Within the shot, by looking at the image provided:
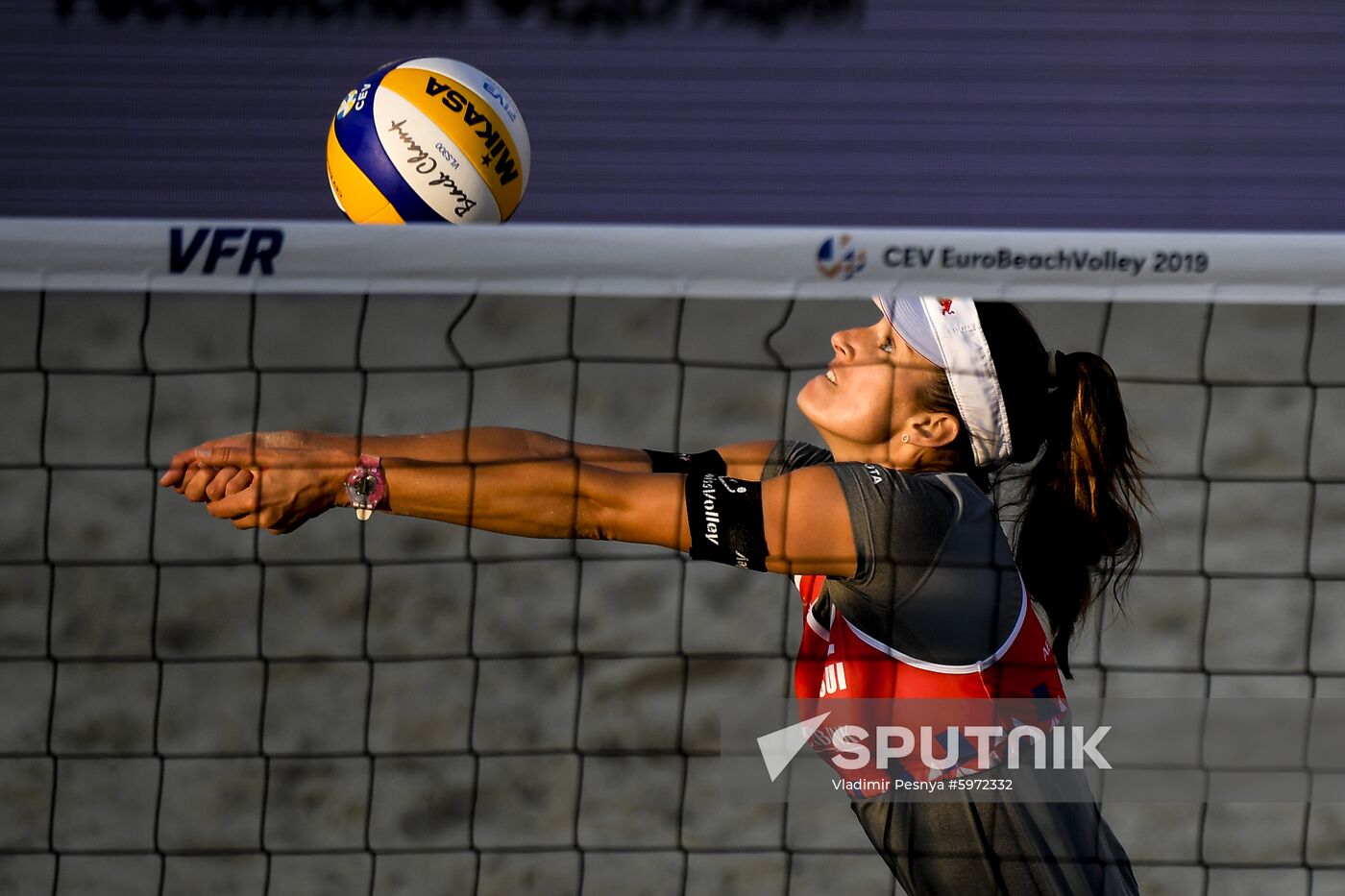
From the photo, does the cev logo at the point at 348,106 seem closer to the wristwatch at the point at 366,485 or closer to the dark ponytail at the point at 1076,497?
the wristwatch at the point at 366,485

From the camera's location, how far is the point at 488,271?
5.93 feet

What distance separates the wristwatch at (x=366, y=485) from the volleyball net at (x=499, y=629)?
1.28m

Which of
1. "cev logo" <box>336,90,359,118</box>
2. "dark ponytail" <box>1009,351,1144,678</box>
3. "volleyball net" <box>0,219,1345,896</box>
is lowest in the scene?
"volleyball net" <box>0,219,1345,896</box>

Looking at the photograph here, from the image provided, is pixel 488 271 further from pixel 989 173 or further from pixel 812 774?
pixel 989 173

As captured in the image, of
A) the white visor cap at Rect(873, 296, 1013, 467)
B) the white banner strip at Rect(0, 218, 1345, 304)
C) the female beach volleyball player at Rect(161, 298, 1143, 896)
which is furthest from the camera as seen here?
the white visor cap at Rect(873, 296, 1013, 467)

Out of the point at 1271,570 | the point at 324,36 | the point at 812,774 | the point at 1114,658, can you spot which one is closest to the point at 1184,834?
the point at 1114,658

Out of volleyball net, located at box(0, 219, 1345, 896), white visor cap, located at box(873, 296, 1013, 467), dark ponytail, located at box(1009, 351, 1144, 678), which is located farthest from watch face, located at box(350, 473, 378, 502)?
volleyball net, located at box(0, 219, 1345, 896)

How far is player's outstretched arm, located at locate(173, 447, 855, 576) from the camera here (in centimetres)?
189

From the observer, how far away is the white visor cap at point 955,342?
2.08m

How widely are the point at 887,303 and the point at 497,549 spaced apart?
173cm
